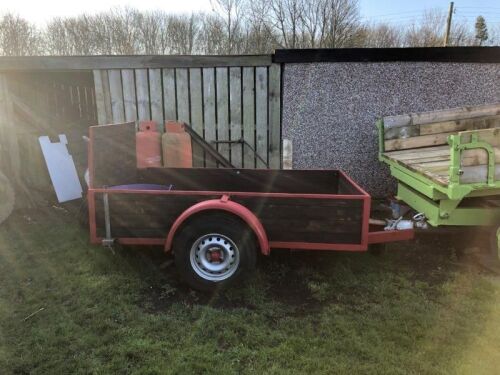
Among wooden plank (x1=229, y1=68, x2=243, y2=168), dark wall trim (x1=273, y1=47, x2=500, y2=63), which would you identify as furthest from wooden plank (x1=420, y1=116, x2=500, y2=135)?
wooden plank (x1=229, y1=68, x2=243, y2=168)

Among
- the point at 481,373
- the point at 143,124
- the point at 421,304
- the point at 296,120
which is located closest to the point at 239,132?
the point at 296,120

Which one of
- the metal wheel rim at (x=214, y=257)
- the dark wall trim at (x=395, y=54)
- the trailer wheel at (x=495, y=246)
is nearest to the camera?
the metal wheel rim at (x=214, y=257)

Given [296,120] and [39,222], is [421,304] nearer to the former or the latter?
[296,120]

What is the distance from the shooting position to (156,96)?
6656 millimetres

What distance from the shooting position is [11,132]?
21.6 ft

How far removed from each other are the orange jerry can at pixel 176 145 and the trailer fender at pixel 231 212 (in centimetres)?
271

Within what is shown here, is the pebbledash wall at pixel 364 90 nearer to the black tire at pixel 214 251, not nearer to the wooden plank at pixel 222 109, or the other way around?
the wooden plank at pixel 222 109

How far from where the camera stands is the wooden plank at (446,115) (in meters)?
5.39

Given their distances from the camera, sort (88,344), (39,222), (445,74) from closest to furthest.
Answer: (88,344), (39,222), (445,74)

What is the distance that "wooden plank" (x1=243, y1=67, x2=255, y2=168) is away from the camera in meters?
6.45

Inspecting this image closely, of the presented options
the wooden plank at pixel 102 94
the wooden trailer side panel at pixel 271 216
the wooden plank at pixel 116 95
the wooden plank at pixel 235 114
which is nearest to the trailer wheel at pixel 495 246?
the wooden trailer side panel at pixel 271 216

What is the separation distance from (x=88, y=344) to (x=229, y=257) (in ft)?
4.41

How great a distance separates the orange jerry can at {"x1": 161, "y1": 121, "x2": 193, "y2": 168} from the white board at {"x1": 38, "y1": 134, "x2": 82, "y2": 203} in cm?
161

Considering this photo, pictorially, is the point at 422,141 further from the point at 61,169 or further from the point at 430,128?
the point at 61,169
